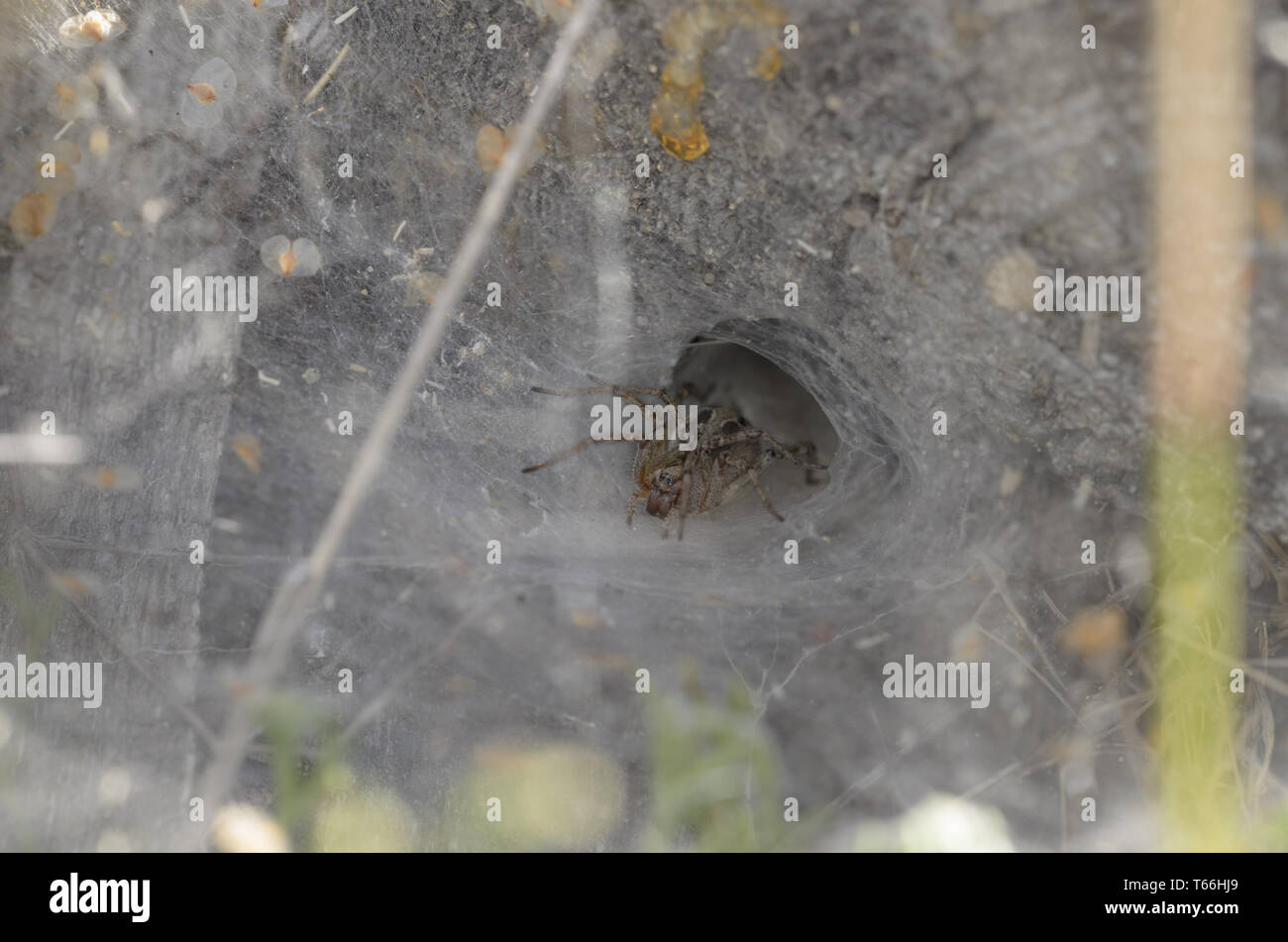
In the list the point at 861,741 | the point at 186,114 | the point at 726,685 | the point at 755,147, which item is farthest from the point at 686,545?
the point at 186,114

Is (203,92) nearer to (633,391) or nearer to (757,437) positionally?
(633,391)

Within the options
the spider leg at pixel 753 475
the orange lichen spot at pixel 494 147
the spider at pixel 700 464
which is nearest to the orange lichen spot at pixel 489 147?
the orange lichen spot at pixel 494 147

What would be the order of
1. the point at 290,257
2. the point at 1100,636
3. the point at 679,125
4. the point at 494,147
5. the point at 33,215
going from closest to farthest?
the point at 679,125, the point at 494,147, the point at 1100,636, the point at 290,257, the point at 33,215

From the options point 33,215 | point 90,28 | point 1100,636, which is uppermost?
point 90,28

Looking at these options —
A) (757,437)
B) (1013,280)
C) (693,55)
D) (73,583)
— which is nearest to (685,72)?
(693,55)

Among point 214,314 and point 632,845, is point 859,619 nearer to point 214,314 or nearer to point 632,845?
point 632,845

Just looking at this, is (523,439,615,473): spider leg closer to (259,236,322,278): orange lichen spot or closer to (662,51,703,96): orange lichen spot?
(259,236,322,278): orange lichen spot

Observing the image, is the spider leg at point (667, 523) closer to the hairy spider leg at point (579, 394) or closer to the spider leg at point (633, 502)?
the spider leg at point (633, 502)

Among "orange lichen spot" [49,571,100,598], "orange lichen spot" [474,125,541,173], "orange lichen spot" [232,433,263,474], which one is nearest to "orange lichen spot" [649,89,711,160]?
"orange lichen spot" [474,125,541,173]
